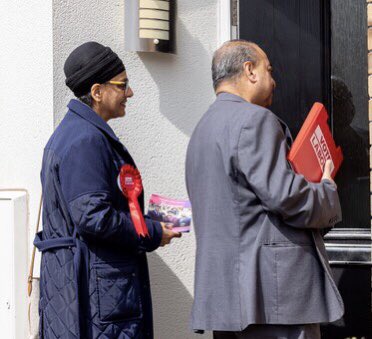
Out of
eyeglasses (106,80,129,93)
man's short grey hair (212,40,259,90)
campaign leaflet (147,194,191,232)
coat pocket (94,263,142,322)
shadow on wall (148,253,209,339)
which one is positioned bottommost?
shadow on wall (148,253,209,339)

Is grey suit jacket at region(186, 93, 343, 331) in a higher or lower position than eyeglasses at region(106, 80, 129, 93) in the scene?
lower

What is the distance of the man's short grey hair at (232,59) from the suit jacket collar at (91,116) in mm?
510

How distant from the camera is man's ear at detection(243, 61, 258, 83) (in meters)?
3.55

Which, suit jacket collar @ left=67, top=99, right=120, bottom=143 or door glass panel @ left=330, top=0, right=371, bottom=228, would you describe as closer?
suit jacket collar @ left=67, top=99, right=120, bottom=143

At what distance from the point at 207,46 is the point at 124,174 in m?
1.69

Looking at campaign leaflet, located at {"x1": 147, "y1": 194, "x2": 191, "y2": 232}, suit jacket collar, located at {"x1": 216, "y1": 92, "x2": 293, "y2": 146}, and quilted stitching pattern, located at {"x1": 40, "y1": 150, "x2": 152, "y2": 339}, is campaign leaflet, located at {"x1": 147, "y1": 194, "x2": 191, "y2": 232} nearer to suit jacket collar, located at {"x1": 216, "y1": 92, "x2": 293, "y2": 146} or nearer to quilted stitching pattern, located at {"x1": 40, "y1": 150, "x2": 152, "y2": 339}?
quilted stitching pattern, located at {"x1": 40, "y1": 150, "x2": 152, "y2": 339}

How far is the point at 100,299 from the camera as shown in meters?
3.69

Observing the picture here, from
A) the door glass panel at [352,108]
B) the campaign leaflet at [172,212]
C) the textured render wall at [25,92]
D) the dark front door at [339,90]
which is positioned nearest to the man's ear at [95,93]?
the campaign leaflet at [172,212]

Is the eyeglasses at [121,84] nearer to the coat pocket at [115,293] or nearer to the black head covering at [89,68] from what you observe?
the black head covering at [89,68]

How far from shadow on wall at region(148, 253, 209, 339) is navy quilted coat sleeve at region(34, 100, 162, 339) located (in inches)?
50.1

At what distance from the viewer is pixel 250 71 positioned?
140 inches

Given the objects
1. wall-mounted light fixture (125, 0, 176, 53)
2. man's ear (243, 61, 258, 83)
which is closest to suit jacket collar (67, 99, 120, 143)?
man's ear (243, 61, 258, 83)

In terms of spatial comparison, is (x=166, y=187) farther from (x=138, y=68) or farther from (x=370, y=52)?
(x=370, y=52)

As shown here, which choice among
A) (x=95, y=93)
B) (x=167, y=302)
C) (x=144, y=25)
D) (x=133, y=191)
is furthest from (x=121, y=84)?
(x=167, y=302)
